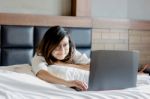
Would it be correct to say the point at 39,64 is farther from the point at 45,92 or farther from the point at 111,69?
the point at 111,69

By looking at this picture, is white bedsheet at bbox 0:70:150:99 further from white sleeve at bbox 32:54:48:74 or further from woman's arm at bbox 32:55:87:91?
white sleeve at bbox 32:54:48:74

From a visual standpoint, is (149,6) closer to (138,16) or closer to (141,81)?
(138,16)

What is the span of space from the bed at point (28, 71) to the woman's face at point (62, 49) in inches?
8.9

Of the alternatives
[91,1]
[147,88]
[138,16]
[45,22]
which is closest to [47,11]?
[45,22]

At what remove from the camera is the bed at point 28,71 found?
4.34ft

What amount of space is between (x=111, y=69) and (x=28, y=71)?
2.57 ft

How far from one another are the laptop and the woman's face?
0.57 m

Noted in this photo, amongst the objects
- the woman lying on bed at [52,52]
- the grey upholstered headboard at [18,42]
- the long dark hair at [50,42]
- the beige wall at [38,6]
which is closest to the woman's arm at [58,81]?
the woman lying on bed at [52,52]

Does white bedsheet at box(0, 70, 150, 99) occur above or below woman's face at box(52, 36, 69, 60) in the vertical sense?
below

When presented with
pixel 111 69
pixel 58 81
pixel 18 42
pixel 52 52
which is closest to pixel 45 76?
pixel 58 81

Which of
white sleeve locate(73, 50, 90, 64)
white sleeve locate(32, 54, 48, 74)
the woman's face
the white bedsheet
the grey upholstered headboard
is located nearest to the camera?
the white bedsheet

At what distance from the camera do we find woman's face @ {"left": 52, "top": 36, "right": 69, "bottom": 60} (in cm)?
190

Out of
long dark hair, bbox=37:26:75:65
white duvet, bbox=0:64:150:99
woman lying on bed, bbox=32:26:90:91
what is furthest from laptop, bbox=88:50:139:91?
long dark hair, bbox=37:26:75:65

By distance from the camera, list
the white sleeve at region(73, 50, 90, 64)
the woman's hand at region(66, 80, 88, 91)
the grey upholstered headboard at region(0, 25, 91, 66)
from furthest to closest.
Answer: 1. the grey upholstered headboard at region(0, 25, 91, 66)
2. the white sleeve at region(73, 50, 90, 64)
3. the woman's hand at region(66, 80, 88, 91)
